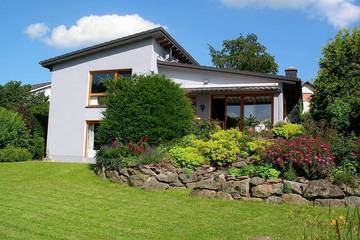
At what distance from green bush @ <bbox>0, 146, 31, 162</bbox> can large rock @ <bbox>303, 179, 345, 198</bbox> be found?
1672 cm

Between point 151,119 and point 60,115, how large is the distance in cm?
1056

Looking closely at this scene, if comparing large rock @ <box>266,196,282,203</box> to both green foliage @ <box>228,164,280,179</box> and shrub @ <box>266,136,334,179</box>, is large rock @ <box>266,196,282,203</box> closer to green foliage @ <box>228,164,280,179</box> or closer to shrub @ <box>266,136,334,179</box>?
green foliage @ <box>228,164,280,179</box>

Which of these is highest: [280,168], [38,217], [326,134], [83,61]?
[83,61]

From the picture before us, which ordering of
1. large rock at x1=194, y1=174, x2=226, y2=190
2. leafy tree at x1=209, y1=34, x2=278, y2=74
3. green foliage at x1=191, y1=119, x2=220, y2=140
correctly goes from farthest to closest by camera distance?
leafy tree at x1=209, y1=34, x2=278, y2=74
green foliage at x1=191, y1=119, x2=220, y2=140
large rock at x1=194, y1=174, x2=226, y2=190

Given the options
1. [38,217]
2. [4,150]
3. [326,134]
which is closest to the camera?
[38,217]

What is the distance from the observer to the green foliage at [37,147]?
26.4 metres

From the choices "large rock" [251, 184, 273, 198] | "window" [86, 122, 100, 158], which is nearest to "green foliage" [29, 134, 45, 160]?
"window" [86, 122, 100, 158]

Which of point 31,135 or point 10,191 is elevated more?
point 31,135

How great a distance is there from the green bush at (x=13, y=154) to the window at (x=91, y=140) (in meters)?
3.32

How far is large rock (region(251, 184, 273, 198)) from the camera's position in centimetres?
1342

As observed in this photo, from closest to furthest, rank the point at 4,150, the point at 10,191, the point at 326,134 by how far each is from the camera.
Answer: the point at 10,191 → the point at 326,134 → the point at 4,150

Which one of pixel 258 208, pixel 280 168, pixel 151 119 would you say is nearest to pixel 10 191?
pixel 151 119

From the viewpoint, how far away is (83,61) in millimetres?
26984

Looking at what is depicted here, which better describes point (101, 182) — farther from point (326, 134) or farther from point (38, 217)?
point (326, 134)
